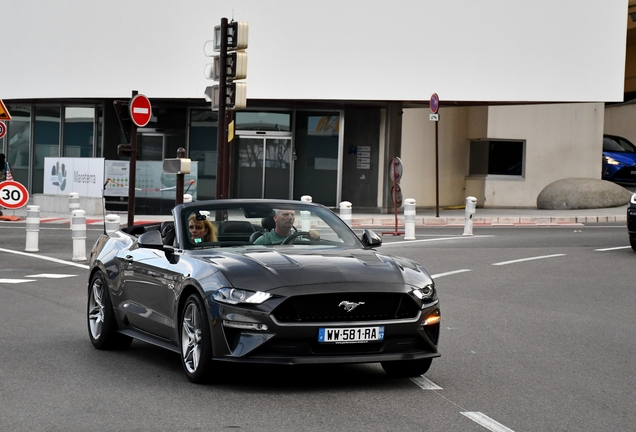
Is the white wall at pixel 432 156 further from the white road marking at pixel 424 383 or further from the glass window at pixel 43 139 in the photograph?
the white road marking at pixel 424 383

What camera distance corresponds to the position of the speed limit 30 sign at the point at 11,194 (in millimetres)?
21328

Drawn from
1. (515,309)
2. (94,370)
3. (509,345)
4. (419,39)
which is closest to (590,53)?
(419,39)

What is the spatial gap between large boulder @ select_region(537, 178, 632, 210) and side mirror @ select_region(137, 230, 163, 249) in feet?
90.4

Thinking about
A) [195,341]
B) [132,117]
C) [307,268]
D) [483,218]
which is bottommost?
A: [483,218]

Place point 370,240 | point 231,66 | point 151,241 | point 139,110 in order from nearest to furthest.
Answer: point 151,241 < point 370,240 < point 231,66 < point 139,110

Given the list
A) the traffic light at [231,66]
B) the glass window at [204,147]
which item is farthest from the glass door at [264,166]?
the traffic light at [231,66]

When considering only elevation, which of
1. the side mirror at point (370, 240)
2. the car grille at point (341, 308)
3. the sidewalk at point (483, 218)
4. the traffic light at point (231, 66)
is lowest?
the sidewalk at point (483, 218)

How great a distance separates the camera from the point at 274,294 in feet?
23.6

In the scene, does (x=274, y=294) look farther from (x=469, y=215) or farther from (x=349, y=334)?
(x=469, y=215)

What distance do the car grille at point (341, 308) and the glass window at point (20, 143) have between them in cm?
3458

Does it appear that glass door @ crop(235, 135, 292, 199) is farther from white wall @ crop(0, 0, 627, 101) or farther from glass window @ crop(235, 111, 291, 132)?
white wall @ crop(0, 0, 627, 101)

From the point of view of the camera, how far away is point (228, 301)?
7.29 meters

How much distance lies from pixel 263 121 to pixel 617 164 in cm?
1274

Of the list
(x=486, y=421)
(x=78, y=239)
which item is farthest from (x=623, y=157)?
(x=486, y=421)
